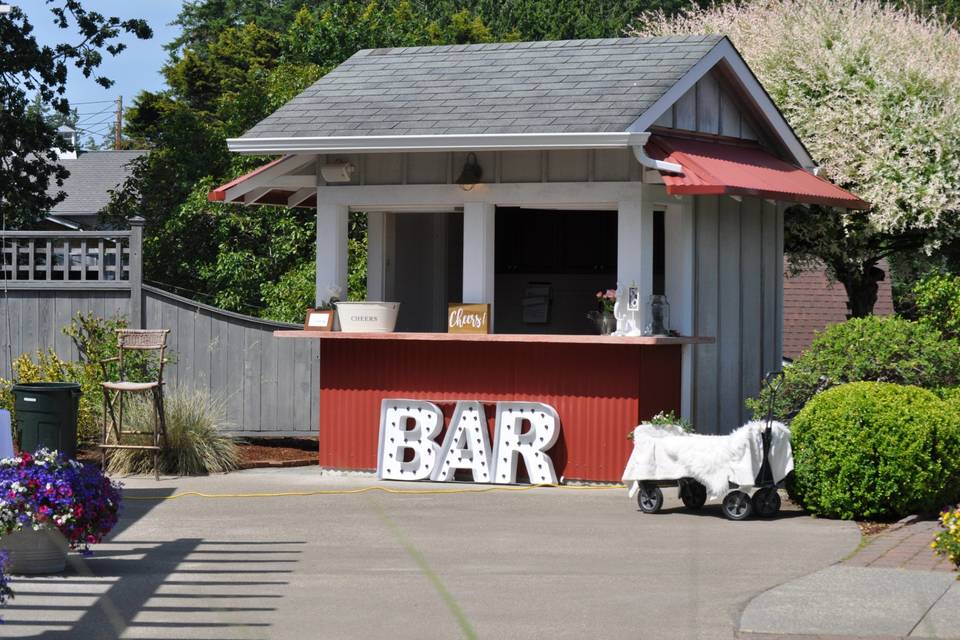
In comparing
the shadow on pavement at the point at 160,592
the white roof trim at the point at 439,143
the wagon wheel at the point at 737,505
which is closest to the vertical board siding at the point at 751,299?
the white roof trim at the point at 439,143

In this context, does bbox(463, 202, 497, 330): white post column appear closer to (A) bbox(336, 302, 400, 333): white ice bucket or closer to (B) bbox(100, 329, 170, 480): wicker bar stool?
(A) bbox(336, 302, 400, 333): white ice bucket

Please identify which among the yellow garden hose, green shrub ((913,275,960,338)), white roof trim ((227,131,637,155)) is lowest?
the yellow garden hose

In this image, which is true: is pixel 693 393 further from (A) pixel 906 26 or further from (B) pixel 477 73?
(A) pixel 906 26

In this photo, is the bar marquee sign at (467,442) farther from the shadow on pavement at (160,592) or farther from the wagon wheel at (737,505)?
the shadow on pavement at (160,592)

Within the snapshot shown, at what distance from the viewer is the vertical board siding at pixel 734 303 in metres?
15.3

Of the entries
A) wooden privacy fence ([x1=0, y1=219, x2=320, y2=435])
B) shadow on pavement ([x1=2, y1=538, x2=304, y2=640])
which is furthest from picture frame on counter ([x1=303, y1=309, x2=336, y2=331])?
shadow on pavement ([x1=2, y1=538, x2=304, y2=640])

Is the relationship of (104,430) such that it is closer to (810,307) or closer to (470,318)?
(470,318)

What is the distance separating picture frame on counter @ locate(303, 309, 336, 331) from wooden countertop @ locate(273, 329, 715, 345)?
0.11 meters

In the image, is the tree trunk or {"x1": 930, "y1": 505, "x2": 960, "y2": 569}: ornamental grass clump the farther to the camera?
the tree trunk

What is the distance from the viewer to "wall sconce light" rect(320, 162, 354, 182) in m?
15.1

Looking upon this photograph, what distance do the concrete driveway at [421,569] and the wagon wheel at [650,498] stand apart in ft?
0.34

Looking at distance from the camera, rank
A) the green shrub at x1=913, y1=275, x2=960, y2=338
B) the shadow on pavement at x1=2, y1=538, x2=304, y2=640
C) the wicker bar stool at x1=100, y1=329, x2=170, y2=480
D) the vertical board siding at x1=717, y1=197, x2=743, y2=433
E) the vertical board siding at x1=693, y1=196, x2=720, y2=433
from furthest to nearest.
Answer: the green shrub at x1=913, y1=275, x2=960, y2=338 → the vertical board siding at x1=717, y1=197, x2=743, y2=433 → the vertical board siding at x1=693, y1=196, x2=720, y2=433 → the wicker bar stool at x1=100, y1=329, x2=170, y2=480 → the shadow on pavement at x1=2, y1=538, x2=304, y2=640

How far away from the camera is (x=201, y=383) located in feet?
57.2

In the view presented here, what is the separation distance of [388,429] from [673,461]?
3.59m
